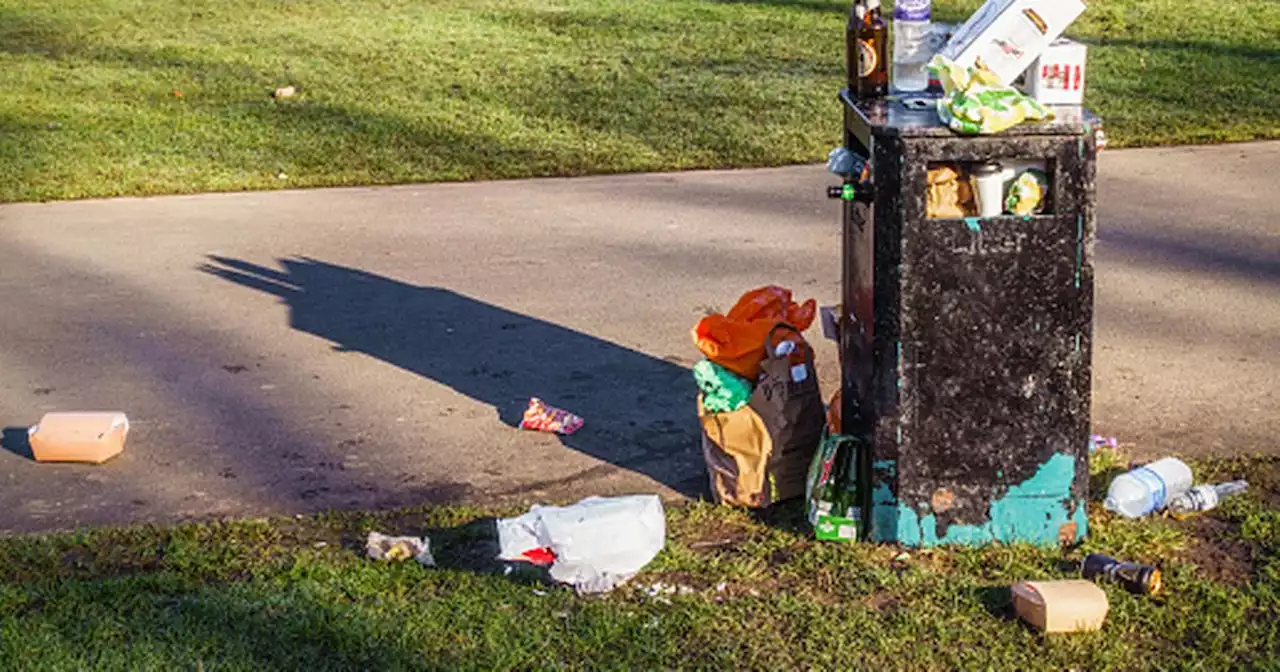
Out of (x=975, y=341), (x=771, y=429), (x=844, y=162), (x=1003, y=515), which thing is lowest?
(x=1003, y=515)

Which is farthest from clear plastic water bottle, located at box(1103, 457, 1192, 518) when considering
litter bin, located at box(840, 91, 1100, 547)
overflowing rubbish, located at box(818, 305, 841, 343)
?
overflowing rubbish, located at box(818, 305, 841, 343)

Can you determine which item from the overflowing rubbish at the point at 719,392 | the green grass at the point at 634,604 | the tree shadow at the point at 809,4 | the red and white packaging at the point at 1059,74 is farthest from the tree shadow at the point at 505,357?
the tree shadow at the point at 809,4

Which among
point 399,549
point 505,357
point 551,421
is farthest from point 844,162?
point 505,357

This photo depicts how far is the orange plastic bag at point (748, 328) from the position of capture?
198 inches

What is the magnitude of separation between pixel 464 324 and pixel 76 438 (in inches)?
75.3

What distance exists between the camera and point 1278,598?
172 inches

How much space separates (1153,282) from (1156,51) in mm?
6507

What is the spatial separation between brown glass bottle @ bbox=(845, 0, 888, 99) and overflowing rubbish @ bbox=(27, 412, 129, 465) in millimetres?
2698

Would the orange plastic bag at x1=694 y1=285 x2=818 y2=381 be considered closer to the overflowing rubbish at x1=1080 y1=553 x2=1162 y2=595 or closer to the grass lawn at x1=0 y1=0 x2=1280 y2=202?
the overflowing rubbish at x1=1080 y1=553 x2=1162 y2=595

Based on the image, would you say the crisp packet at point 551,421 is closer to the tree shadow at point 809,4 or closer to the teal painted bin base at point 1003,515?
the teal painted bin base at point 1003,515

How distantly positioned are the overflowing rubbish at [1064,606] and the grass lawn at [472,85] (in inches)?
239

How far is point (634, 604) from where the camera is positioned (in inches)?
173

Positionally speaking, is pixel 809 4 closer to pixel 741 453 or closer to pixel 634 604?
pixel 741 453

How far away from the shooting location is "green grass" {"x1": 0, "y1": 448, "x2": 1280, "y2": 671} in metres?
4.12
